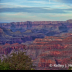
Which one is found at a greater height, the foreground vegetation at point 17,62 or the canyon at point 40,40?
the canyon at point 40,40

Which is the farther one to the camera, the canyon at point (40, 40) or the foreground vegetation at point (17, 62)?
the canyon at point (40, 40)

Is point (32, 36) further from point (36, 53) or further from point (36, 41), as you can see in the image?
point (36, 53)

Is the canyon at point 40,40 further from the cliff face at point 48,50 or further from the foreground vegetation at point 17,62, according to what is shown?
the foreground vegetation at point 17,62

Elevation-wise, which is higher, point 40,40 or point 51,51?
point 40,40

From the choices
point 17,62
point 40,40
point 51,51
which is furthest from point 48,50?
point 17,62

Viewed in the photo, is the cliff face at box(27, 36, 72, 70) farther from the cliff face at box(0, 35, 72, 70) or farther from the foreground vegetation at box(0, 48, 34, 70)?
the foreground vegetation at box(0, 48, 34, 70)

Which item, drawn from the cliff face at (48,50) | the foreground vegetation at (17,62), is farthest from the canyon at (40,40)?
the foreground vegetation at (17,62)

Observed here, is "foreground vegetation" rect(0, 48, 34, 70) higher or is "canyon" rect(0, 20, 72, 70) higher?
"canyon" rect(0, 20, 72, 70)

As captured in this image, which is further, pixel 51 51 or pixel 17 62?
pixel 51 51

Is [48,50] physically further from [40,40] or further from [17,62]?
[17,62]

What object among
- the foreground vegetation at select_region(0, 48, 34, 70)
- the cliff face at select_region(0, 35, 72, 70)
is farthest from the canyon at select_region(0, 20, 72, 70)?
the foreground vegetation at select_region(0, 48, 34, 70)

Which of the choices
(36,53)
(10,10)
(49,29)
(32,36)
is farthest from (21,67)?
(10,10)
